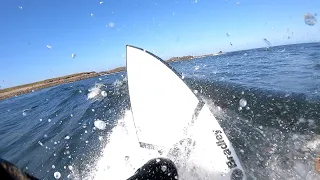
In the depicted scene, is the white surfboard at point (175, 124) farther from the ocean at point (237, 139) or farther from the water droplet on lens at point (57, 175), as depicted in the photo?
the water droplet on lens at point (57, 175)

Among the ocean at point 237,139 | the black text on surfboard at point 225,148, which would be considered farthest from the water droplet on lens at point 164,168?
the ocean at point 237,139

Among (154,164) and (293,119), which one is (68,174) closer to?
(154,164)

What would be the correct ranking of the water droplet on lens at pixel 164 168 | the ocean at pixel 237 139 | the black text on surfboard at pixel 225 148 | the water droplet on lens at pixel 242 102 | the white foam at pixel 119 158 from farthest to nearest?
1. the water droplet on lens at pixel 242 102
2. the white foam at pixel 119 158
3. the ocean at pixel 237 139
4. the black text on surfboard at pixel 225 148
5. the water droplet on lens at pixel 164 168

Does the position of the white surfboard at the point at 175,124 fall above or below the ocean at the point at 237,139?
above

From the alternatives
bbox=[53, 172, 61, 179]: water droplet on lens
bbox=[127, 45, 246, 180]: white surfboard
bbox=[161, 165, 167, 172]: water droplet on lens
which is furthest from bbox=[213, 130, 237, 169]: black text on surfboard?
bbox=[53, 172, 61, 179]: water droplet on lens

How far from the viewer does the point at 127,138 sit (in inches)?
338

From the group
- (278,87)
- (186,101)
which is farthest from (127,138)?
(278,87)

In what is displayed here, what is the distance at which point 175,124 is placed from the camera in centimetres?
712

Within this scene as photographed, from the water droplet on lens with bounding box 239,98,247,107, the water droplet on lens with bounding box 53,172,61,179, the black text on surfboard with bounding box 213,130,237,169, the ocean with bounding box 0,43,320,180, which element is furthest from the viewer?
the water droplet on lens with bounding box 239,98,247,107

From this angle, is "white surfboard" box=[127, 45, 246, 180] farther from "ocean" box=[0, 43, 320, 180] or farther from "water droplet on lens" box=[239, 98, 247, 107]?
"water droplet on lens" box=[239, 98, 247, 107]

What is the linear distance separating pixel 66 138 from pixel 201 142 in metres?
6.56

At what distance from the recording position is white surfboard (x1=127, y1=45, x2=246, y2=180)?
6211mm

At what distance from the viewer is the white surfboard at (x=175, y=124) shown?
6.21m

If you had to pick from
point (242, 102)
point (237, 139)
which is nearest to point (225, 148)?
point (237, 139)
